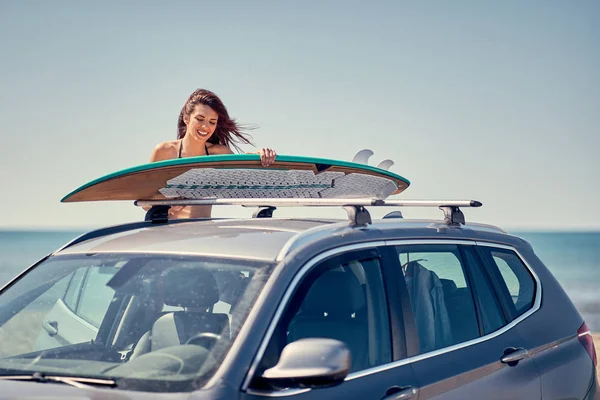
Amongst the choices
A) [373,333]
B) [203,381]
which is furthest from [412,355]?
[203,381]

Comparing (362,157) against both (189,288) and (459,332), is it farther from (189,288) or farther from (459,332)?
(189,288)

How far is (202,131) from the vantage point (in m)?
7.11

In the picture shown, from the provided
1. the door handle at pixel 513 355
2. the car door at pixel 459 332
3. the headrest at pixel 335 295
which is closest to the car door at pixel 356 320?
the headrest at pixel 335 295

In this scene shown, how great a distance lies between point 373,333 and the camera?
12.8 feet

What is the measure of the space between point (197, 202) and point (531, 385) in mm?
1922

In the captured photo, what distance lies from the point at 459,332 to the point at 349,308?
2.45 feet

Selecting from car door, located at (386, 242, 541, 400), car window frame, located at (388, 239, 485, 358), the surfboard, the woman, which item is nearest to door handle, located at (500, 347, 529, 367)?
car door, located at (386, 242, 541, 400)

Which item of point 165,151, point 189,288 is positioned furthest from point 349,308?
point 165,151

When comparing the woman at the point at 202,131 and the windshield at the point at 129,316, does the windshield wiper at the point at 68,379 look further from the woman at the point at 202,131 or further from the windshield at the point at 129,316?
the woman at the point at 202,131

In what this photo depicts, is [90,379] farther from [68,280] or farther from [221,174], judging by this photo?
[221,174]

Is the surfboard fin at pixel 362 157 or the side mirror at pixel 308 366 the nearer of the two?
the side mirror at pixel 308 366

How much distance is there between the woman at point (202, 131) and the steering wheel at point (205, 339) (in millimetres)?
3483

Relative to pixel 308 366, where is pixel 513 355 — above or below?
→ below

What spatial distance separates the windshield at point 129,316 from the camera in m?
3.36
